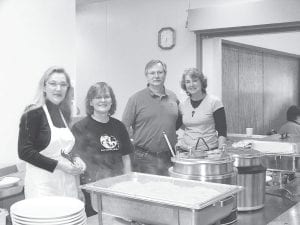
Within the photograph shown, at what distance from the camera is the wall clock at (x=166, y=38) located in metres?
4.30

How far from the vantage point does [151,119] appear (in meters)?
2.89

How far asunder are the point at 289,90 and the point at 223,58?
858 millimetres

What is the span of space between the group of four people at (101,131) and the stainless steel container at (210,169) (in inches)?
5.9

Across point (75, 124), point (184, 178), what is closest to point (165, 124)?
point (75, 124)

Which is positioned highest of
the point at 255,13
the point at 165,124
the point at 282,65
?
the point at 255,13

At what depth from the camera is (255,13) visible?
3688 mm

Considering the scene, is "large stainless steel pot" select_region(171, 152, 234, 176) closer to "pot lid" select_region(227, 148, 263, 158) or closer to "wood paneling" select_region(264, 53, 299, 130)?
"pot lid" select_region(227, 148, 263, 158)

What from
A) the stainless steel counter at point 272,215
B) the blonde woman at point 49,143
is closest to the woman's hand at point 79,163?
the blonde woman at point 49,143

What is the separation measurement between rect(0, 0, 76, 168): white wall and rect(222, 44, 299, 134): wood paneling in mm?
1769

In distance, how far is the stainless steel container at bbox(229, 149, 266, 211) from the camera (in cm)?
181

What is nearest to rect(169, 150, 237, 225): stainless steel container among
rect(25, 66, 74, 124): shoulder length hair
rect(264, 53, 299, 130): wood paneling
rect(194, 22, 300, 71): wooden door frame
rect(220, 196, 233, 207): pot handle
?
rect(220, 196, 233, 207): pot handle

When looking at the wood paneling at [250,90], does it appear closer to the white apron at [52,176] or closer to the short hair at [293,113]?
the short hair at [293,113]

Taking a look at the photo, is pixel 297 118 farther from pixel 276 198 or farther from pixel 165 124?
pixel 276 198

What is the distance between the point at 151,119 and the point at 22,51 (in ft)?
3.52
